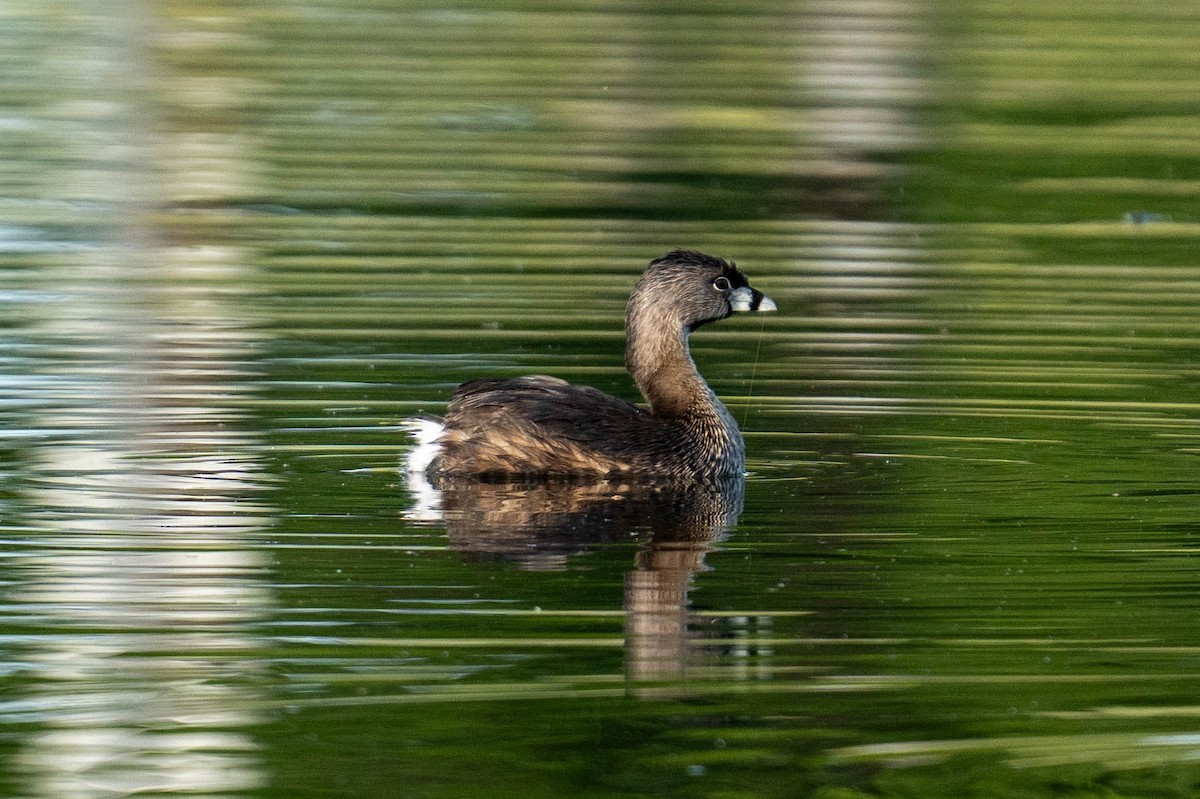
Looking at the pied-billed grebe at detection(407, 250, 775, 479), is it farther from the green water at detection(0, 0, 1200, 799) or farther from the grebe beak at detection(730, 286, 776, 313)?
the grebe beak at detection(730, 286, 776, 313)

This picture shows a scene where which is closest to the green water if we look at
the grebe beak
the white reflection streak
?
the white reflection streak

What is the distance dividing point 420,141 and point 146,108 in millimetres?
3153

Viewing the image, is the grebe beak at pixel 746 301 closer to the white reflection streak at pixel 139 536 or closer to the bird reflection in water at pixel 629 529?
the bird reflection in water at pixel 629 529

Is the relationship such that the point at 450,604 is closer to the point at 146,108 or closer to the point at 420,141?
the point at 420,141

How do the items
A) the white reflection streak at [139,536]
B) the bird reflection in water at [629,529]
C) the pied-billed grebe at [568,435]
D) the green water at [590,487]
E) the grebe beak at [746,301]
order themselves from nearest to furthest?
the white reflection streak at [139,536], the green water at [590,487], the bird reflection in water at [629,529], the pied-billed grebe at [568,435], the grebe beak at [746,301]

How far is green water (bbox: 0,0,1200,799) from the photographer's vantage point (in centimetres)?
663

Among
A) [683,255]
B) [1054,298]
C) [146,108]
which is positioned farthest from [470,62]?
[683,255]

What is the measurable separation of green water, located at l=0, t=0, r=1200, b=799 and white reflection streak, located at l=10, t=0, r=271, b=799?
24mm

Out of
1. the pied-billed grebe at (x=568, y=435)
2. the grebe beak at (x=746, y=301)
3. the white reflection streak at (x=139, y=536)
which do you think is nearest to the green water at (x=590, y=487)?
the white reflection streak at (x=139, y=536)

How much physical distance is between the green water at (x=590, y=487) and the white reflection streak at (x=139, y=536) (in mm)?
24

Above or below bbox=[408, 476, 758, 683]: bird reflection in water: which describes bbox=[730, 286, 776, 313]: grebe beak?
above

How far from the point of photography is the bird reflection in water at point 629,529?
24.8 ft

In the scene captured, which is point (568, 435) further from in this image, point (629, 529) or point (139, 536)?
point (139, 536)

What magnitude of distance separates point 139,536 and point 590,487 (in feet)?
6.54
